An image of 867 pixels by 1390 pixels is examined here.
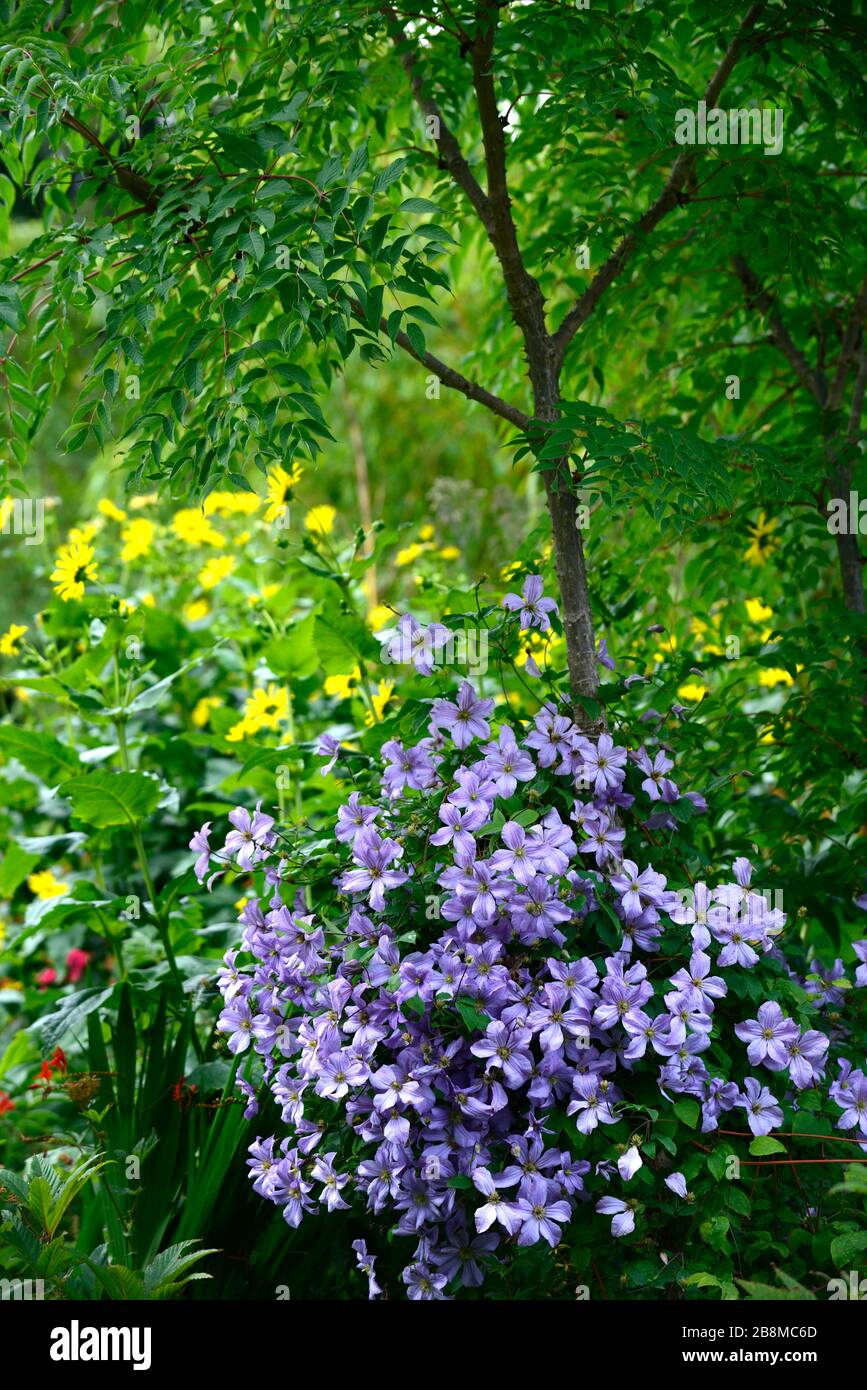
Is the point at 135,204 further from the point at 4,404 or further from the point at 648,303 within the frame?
the point at 648,303

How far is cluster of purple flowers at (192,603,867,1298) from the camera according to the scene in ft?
5.45

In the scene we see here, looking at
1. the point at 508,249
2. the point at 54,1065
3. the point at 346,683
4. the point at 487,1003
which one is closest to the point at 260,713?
the point at 346,683

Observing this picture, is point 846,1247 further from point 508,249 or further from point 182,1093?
point 508,249

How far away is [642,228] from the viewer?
2.13 metres

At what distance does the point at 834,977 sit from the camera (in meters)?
1.98

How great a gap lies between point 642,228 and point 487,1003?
128 cm

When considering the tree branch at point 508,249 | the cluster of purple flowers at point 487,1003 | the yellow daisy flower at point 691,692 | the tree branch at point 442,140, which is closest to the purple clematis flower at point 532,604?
the cluster of purple flowers at point 487,1003

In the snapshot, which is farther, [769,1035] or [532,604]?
[532,604]

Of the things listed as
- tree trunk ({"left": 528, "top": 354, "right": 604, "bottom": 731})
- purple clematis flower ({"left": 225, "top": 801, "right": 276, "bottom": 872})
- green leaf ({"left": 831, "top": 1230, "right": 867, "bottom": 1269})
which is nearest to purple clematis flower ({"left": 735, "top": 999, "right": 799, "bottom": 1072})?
green leaf ({"left": 831, "top": 1230, "right": 867, "bottom": 1269})

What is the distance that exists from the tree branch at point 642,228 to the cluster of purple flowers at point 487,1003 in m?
0.53

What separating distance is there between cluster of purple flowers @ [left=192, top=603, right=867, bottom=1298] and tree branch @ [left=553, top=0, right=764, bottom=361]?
0.53 m
